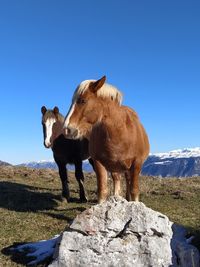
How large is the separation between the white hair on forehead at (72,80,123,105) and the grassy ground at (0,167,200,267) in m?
4.01

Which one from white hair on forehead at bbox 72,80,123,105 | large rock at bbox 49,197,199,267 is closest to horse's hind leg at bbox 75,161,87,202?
white hair on forehead at bbox 72,80,123,105

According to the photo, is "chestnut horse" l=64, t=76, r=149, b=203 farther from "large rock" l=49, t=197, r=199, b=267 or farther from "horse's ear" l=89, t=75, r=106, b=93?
"large rock" l=49, t=197, r=199, b=267

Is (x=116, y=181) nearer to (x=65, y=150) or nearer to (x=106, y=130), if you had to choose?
(x=65, y=150)

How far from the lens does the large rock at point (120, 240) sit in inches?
359

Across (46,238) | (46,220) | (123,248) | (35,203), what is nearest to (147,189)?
(35,203)

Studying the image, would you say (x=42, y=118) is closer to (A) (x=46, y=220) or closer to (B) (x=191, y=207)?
(A) (x=46, y=220)

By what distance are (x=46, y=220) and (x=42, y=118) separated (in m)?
4.23

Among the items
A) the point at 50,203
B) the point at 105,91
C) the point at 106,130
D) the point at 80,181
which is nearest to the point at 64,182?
the point at 80,181

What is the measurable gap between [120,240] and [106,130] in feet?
9.99

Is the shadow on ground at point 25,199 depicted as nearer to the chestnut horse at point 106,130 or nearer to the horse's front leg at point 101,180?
the horse's front leg at point 101,180

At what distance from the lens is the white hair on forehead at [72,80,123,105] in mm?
10516

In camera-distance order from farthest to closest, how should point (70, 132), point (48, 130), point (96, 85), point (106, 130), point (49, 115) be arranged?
point (49, 115), point (48, 130), point (106, 130), point (96, 85), point (70, 132)

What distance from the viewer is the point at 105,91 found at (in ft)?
36.0

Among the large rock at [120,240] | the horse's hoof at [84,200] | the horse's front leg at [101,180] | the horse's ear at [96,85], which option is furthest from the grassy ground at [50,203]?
the horse's ear at [96,85]
